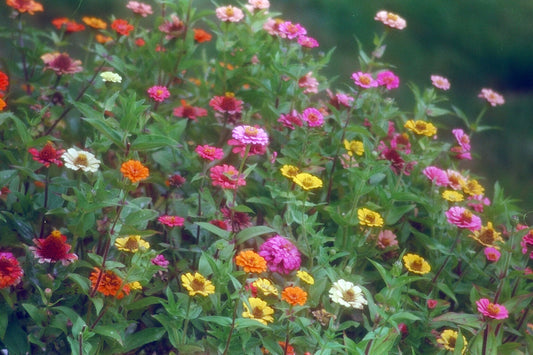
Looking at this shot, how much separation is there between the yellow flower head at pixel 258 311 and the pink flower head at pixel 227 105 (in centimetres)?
71

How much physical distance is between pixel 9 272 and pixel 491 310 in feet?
3.70

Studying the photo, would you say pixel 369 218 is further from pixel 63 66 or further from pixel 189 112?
pixel 63 66

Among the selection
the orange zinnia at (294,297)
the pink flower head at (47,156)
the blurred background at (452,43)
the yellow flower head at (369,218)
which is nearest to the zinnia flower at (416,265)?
the yellow flower head at (369,218)

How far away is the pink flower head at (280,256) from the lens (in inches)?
66.7

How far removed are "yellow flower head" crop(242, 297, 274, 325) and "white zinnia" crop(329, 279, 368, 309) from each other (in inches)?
5.7

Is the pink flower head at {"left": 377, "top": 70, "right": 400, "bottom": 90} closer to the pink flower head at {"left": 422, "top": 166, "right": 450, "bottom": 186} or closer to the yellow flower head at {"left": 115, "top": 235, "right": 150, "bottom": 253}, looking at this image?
the pink flower head at {"left": 422, "top": 166, "right": 450, "bottom": 186}

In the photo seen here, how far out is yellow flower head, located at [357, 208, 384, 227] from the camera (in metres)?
1.82

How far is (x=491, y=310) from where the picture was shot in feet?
5.70

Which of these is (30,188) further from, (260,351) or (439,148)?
(439,148)

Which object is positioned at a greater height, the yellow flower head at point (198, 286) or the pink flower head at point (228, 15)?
the pink flower head at point (228, 15)

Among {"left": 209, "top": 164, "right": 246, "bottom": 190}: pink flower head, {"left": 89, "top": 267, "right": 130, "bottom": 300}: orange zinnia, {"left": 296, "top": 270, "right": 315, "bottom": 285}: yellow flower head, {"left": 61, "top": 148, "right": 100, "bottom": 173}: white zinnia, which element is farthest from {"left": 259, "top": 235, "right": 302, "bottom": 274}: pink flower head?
{"left": 61, "top": 148, "right": 100, "bottom": 173}: white zinnia

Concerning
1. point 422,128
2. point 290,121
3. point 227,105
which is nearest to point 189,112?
point 227,105

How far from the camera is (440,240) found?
208 cm

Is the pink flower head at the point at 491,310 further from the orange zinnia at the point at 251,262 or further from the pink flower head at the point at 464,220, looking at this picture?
the orange zinnia at the point at 251,262
